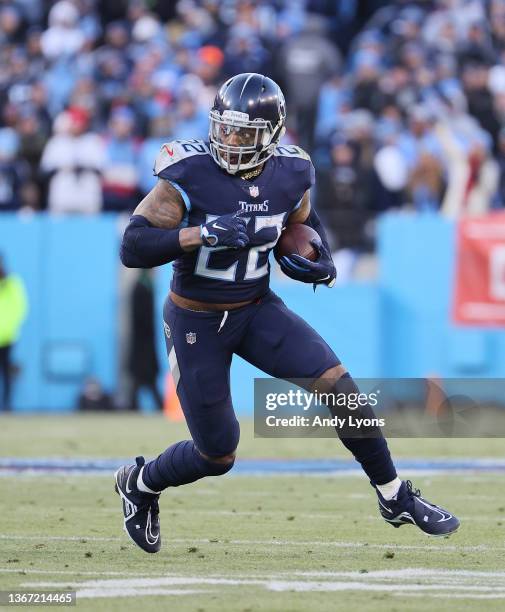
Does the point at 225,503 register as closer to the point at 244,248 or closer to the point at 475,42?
the point at 244,248

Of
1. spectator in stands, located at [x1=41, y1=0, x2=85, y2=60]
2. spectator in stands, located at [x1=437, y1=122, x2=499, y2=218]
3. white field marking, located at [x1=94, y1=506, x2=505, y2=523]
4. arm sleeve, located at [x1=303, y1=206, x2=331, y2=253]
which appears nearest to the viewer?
arm sleeve, located at [x1=303, y1=206, x2=331, y2=253]

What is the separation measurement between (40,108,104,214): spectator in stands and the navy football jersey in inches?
316

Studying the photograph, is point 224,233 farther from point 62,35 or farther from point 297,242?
point 62,35

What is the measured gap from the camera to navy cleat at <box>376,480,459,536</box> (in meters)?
5.48

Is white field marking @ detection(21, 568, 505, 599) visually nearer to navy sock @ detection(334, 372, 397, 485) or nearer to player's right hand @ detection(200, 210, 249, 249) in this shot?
navy sock @ detection(334, 372, 397, 485)

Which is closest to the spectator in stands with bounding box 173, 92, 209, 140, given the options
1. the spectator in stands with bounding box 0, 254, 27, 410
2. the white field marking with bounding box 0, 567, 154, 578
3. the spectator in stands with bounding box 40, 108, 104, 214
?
the spectator in stands with bounding box 40, 108, 104, 214

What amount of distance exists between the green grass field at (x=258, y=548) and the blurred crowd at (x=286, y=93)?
223 inches

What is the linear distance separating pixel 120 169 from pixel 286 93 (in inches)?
85.7

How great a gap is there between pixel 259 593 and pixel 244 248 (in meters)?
1.41

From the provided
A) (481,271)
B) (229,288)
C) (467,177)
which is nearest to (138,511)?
(229,288)

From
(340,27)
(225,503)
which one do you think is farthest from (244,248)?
(340,27)

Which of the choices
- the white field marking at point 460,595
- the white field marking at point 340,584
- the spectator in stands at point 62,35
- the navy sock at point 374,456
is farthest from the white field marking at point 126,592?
the spectator in stands at point 62,35

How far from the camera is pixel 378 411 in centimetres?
614

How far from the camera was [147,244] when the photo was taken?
5324 millimetres
